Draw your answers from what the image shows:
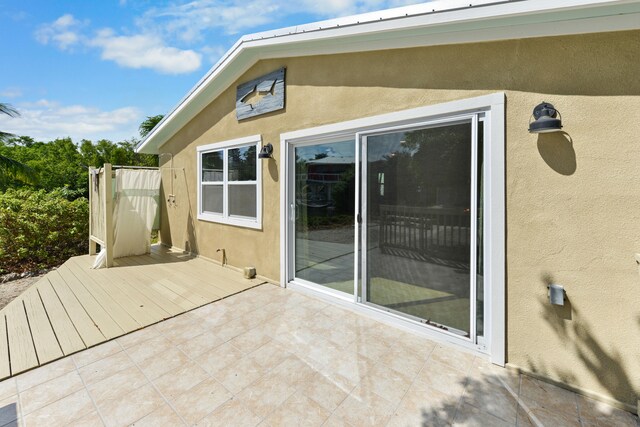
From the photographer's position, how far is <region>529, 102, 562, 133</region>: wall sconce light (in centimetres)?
237

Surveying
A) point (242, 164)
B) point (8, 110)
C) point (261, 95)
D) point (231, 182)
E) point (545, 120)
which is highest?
point (8, 110)

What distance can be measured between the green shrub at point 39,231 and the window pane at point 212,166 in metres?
4.24

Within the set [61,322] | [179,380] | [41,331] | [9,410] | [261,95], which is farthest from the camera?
[261,95]

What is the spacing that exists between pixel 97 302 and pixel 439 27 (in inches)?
237

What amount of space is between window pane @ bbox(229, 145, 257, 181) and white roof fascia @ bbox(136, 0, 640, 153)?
171 cm

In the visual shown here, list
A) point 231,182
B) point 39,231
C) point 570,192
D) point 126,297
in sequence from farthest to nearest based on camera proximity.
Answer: point 39,231 → point 231,182 → point 126,297 → point 570,192

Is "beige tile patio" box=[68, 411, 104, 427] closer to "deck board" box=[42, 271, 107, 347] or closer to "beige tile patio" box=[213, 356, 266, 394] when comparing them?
"beige tile patio" box=[213, 356, 266, 394]

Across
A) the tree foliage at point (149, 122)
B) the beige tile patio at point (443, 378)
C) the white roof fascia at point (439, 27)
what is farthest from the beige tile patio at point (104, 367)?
the tree foliage at point (149, 122)

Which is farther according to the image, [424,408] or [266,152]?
[266,152]

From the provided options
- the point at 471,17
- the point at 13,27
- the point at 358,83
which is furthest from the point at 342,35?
the point at 13,27

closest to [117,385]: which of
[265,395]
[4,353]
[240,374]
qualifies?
[240,374]

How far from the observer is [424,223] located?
3.29 meters

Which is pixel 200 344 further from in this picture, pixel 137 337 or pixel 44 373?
pixel 44 373

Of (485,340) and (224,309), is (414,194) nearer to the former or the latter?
(485,340)
